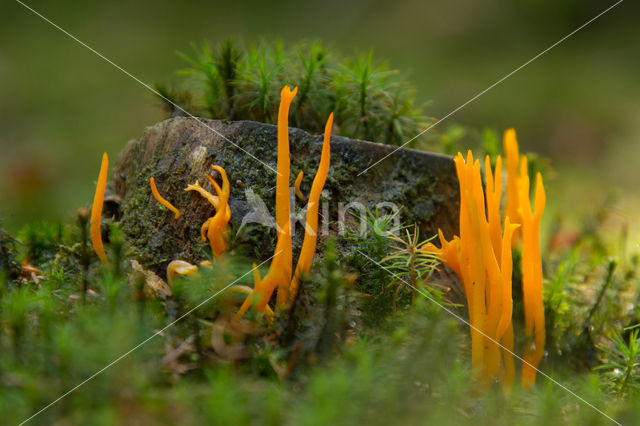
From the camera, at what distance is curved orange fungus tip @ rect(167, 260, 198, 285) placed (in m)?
0.96

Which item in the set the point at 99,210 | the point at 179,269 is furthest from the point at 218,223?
the point at 99,210

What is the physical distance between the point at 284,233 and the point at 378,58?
3.59 metres

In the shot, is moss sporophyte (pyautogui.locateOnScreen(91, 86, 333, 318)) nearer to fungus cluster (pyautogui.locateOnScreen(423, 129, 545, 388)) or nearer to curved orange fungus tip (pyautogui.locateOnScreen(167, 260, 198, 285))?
curved orange fungus tip (pyautogui.locateOnScreen(167, 260, 198, 285))

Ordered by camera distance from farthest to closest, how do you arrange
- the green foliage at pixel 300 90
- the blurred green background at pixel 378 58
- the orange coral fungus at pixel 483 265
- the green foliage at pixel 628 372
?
the blurred green background at pixel 378 58
the green foliage at pixel 300 90
the green foliage at pixel 628 372
the orange coral fungus at pixel 483 265

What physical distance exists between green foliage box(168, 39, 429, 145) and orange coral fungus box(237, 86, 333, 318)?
38 cm

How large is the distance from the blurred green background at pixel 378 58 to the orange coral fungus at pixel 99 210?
2015mm

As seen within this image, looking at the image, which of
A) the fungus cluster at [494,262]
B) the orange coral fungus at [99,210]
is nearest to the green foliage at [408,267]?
the fungus cluster at [494,262]

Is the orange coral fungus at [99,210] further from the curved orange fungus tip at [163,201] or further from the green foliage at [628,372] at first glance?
the green foliage at [628,372]

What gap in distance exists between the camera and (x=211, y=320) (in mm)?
906

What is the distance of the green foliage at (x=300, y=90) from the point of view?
1.33 m

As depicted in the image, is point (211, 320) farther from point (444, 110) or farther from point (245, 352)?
point (444, 110)

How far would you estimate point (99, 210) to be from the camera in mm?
1056

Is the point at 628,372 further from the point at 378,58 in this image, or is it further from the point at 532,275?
the point at 378,58

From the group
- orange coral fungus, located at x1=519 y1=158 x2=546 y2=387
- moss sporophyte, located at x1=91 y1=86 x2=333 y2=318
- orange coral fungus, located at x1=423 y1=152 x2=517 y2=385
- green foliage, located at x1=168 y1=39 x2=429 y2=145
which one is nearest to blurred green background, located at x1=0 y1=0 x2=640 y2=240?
green foliage, located at x1=168 y1=39 x2=429 y2=145
